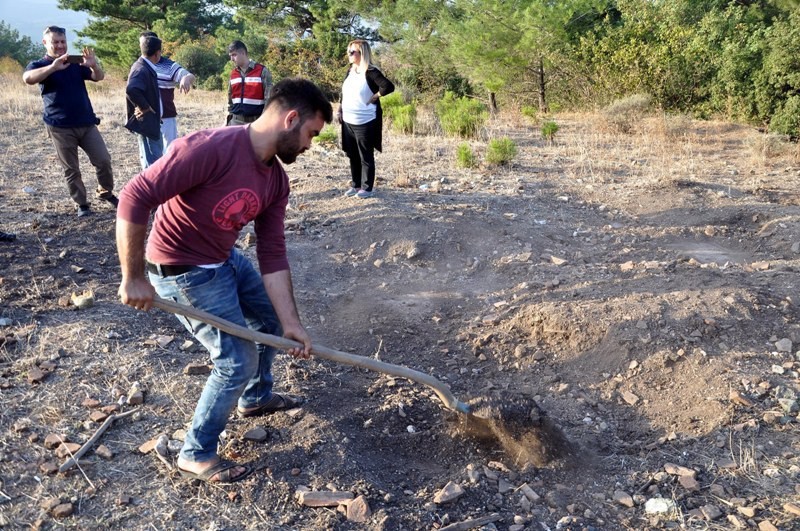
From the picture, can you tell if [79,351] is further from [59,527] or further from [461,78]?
[461,78]

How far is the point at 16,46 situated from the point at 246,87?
35.4 metres

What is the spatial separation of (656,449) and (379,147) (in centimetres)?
404

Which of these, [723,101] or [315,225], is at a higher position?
[723,101]

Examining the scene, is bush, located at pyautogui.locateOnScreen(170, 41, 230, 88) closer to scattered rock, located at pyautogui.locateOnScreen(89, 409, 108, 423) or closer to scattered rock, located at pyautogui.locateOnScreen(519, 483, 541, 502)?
scattered rock, located at pyautogui.locateOnScreen(89, 409, 108, 423)

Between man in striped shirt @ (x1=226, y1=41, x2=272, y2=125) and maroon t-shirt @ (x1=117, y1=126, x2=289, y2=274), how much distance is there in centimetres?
414

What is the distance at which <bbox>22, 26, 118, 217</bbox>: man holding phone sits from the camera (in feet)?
17.6

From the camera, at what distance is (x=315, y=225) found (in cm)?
599

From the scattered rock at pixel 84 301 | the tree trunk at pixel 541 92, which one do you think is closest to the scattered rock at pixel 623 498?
the scattered rock at pixel 84 301

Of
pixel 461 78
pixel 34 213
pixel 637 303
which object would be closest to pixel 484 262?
pixel 637 303

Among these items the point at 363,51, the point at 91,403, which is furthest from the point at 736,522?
the point at 363,51

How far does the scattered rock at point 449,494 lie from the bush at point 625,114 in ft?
29.9

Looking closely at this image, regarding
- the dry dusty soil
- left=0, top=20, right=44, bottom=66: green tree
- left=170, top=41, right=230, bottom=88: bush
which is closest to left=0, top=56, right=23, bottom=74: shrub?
left=170, top=41, right=230, bottom=88: bush

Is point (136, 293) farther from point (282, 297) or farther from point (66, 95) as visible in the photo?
point (66, 95)

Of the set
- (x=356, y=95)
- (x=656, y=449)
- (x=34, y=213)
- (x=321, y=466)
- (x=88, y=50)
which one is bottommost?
(x=656, y=449)
